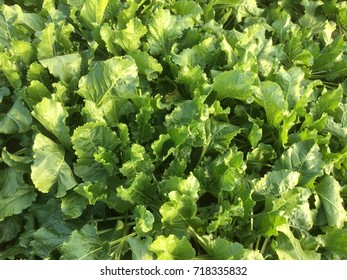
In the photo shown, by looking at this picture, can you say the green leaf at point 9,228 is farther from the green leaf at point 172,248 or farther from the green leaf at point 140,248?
the green leaf at point 172,248

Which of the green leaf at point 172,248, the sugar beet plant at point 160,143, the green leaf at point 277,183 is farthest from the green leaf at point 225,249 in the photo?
the green leaf at point 277,183

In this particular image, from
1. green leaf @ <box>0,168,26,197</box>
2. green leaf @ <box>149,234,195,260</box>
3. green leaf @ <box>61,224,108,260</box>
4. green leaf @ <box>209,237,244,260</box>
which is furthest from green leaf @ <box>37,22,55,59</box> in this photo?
green leaf @ <box>209,237,244,260</box>

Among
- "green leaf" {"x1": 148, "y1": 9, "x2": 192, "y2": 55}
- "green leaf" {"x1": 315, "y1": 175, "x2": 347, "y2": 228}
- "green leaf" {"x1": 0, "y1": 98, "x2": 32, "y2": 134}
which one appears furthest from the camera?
"green leaf" {"x1": 148, "y1": 9, "x2": 192, "y2": 55}

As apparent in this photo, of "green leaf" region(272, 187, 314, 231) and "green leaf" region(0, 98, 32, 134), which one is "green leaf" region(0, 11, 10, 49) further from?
"green leaf" region(272, 187, 314, 231)

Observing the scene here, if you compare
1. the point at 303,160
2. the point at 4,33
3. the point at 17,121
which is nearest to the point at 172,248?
the point at 303,160

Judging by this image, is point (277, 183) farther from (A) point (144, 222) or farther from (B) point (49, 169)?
(B) point (49, 169)

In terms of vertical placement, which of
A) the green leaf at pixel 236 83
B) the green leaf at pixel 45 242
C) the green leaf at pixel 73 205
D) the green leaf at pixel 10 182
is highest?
the green leaf at pixel 236 83

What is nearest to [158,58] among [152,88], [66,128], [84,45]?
[152,88]
